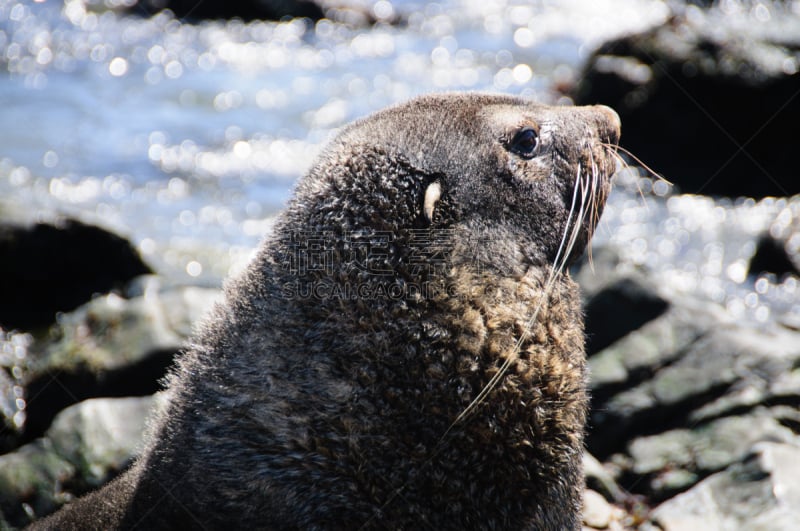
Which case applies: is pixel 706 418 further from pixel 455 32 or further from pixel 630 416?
pixel 455 32

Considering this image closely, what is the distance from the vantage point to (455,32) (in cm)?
2097

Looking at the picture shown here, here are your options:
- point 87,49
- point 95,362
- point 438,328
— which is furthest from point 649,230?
point 87,49

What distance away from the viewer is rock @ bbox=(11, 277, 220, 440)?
7000mm

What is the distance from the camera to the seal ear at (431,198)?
392 cm

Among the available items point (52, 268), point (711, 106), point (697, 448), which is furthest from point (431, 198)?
point (711, 106)

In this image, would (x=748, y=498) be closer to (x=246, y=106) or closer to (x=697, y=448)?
(x=697, y=448)

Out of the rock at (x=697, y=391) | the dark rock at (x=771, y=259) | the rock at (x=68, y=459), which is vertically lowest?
the dark rock at (x=771, y=259)

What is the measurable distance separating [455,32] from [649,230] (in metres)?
10.9

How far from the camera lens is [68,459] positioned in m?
6.05

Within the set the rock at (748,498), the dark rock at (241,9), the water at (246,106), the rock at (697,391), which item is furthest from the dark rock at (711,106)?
the dark rock at (241,9)

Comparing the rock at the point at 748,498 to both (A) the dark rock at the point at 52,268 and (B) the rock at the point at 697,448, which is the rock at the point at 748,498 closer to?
(B) the rock at the point at 697,448

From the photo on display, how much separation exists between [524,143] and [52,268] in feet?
19.9

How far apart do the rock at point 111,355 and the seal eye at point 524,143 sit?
328cm

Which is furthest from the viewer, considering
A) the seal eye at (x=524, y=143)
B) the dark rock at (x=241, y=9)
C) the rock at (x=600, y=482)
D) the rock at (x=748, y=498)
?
the dark rock at (x=241, y=9)
